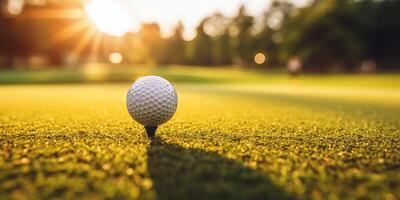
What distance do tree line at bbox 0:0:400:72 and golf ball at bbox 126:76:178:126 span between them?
1858 inches

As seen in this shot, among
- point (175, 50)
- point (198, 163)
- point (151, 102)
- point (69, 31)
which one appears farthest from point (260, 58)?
point (198, 163)

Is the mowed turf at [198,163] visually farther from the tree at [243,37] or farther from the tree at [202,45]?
the tree at [202,45]

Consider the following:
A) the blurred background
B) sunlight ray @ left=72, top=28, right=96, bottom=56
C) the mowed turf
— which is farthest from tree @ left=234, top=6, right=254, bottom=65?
the mowed turf

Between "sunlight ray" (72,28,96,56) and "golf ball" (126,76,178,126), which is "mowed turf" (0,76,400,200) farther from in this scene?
"sunlight ray" (72,28,96,56)

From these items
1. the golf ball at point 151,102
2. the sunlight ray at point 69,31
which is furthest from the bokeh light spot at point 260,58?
the golf ball at point 151,102

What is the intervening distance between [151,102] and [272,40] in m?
70.3

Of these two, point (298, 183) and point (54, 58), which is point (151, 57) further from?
point (298, 183)

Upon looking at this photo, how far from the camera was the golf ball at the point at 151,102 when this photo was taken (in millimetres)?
4004

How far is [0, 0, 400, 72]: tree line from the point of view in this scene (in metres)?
47.9

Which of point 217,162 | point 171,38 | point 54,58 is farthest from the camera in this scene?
point 171,38

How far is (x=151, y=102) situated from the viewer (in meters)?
4.02

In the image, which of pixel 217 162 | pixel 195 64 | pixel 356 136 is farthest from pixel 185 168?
pixel 195 64

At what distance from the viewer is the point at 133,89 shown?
167 inches

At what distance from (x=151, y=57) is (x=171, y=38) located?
23.7ft
